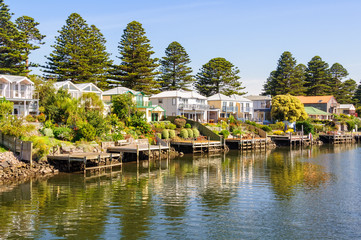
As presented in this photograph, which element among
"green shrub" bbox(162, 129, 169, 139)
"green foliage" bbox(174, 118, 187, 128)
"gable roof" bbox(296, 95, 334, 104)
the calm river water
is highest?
"gable roof" bbox(296, 95, 334, 104)

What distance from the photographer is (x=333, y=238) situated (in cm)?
1741

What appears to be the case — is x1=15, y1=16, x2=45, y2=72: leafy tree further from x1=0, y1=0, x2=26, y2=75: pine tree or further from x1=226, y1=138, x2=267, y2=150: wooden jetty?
x1=226, y1=138, x2=267, y2=150: wooden jetty

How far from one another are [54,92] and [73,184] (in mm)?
24970

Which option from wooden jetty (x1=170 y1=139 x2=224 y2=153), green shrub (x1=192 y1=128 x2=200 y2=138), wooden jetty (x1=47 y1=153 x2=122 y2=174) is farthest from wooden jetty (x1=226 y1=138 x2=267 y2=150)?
wooden jetty (x1=47 y1=153 x2=122 y2=174)

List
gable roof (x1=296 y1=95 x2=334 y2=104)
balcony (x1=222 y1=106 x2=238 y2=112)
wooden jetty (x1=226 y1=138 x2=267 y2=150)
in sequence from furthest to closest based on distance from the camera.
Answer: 1. gable roof (x1=296 y1=95 x2=334 y2=104)
2. balcony (x1=222 y1=106 x2=238 y2=112)
3. wooden jetty (x1=226 y1=138 x2=267 y2=150)

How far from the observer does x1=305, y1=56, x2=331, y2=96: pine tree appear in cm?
11419

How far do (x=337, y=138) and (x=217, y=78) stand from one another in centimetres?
3575

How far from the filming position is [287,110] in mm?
79125

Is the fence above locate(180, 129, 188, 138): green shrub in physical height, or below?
below

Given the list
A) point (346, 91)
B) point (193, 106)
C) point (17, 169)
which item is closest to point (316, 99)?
point (346, 91)

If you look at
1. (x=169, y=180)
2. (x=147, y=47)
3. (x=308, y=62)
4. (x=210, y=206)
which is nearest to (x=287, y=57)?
(x=308, y=62)

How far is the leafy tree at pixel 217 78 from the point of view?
96062 mm

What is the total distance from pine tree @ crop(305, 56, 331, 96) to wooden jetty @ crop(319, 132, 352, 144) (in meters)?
39.0

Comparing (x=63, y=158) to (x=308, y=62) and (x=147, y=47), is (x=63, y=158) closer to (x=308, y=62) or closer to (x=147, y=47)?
(x=147, y=47)
